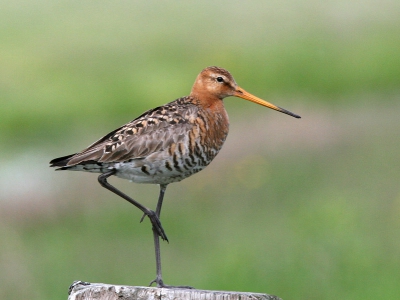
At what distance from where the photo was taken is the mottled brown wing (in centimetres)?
812

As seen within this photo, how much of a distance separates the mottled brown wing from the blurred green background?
2829 millimetres

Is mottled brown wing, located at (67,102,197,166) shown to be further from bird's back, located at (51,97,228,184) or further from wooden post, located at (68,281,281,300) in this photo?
wooden post, located at (68,281,281,300)

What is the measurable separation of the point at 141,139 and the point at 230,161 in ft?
26.5

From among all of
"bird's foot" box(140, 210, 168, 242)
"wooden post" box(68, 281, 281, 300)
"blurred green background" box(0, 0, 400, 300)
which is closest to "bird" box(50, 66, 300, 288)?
"bird's foot" box(140, 210, 168, 242)

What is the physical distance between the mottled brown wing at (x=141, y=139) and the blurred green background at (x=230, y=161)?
2.83m

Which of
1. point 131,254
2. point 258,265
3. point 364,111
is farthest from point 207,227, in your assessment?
point 364,111

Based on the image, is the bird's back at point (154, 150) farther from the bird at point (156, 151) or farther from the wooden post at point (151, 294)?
the wooden post at point (151, 294)

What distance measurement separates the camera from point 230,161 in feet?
53.1

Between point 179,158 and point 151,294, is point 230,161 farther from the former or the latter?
point 151,294

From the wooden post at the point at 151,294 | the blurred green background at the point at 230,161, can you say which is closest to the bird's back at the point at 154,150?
the wooden post at the point at 151,294

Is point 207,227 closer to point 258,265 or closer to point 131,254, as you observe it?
point 131,254

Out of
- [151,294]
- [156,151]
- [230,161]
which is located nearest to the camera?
[151,294]

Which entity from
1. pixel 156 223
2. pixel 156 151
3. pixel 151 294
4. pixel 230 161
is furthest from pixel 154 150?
pixel 230 161

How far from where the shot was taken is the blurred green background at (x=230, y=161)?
11352 mm
